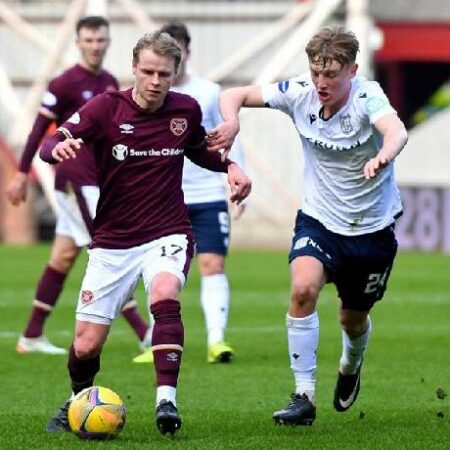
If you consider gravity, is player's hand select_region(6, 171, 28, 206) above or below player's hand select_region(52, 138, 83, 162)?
below

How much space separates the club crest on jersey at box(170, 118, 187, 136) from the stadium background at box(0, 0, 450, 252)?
19.0 m

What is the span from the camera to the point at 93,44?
1080 cm

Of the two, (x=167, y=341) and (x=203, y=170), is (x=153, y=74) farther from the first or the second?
(x=203, y=170)

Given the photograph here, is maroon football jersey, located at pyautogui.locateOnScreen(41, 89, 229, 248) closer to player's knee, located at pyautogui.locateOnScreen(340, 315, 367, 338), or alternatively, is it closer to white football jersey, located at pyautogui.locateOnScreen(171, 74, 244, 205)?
player's knee, located at pyautogui.locateOnScreen(340, 315, 367, 338)

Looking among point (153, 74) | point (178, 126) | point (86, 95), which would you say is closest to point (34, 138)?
point (86, 95)

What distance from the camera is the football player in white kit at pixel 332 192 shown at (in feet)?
24.8

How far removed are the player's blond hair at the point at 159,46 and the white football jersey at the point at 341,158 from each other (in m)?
0.72

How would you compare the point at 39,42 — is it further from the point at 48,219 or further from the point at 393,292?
the point at 393,292

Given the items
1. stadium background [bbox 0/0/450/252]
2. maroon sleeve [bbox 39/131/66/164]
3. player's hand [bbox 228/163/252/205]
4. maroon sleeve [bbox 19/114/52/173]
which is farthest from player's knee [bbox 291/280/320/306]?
Result: stadium background [bbox 0/0/450/252]

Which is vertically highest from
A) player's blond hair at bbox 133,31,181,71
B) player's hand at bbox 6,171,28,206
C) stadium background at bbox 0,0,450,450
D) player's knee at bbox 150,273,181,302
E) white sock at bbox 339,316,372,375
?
player's blond hair at bbox 133,31,181,71

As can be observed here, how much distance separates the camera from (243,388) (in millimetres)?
9195

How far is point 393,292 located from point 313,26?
11.4 metres

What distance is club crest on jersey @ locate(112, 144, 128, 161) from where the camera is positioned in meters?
7.46

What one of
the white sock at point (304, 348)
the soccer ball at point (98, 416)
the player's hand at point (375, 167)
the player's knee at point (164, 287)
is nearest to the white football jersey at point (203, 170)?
the white sock at point (304, 348)
